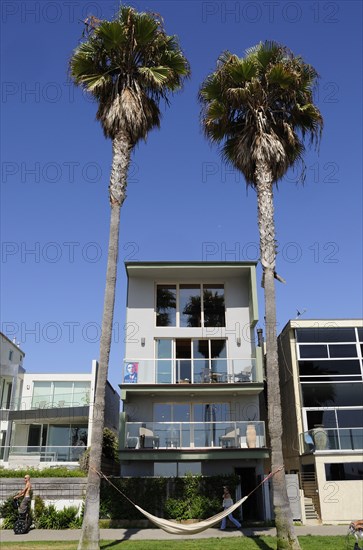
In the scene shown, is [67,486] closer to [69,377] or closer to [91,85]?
[91,85]

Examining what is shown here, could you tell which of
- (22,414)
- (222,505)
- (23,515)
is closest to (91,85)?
(23,515)

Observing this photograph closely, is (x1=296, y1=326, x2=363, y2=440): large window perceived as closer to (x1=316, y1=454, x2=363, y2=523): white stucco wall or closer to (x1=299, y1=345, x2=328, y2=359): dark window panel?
(x1=299, y1=345, x2=328, y2=359): dark window panel

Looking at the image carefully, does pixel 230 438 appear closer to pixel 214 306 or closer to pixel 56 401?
pixel 214 306

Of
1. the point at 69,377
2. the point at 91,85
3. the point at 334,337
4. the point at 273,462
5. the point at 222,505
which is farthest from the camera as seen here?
the point at 69,377

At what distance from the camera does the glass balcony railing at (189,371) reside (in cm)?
2114

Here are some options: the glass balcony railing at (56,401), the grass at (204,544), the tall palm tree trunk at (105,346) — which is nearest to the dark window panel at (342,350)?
the grass at (204,544)

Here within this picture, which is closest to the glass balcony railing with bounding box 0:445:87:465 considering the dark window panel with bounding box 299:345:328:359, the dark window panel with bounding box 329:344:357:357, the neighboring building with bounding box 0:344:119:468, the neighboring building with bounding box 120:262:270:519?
the neighboring building with bounding box 0:344:119:468

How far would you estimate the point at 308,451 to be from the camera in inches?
813

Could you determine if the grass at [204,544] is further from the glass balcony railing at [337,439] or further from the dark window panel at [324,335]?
the dark window panel at [324,335]

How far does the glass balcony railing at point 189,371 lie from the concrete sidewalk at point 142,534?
6015 mm

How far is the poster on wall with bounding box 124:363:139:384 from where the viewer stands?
21000 millimetres

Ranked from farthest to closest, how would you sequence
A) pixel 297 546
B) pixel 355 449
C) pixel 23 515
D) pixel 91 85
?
pixel 355 449 < pixel 91 85 < pixel 23 515 < pixel 297 546

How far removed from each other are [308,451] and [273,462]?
8.19m

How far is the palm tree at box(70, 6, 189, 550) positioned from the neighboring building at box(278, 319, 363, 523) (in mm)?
11421
